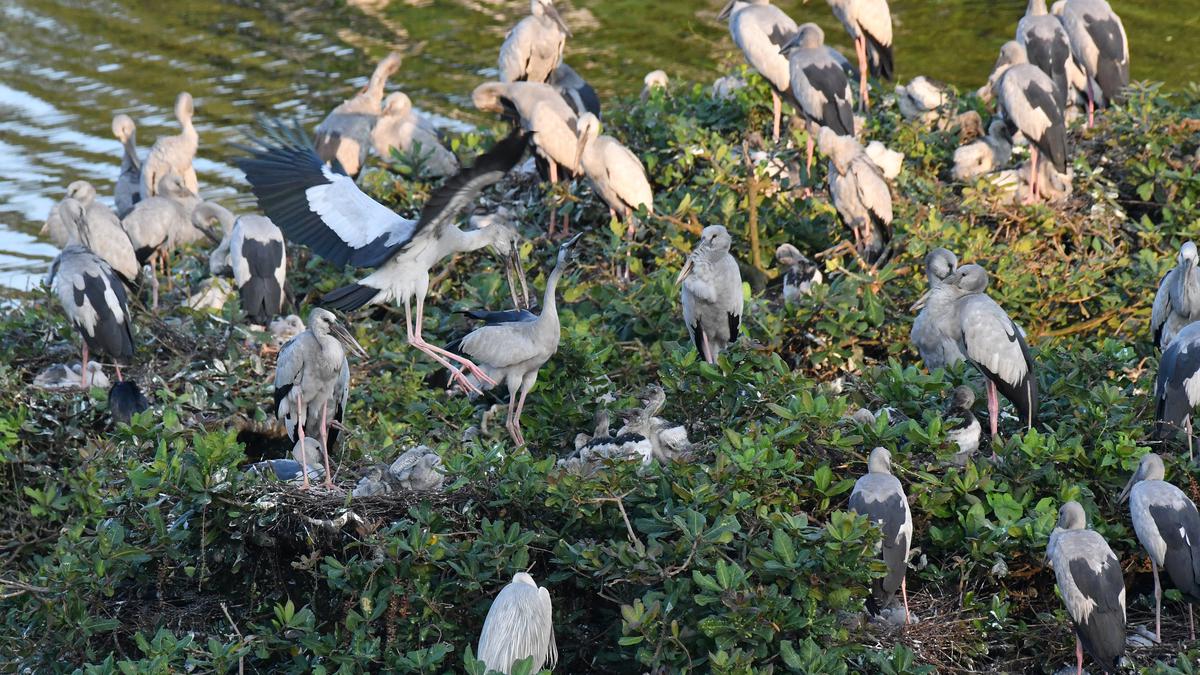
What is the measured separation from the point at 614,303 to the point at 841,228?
1.82m

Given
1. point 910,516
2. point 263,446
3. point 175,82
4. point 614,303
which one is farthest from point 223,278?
point 175,82

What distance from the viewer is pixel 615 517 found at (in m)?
5.21

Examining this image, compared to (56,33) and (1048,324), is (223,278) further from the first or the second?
(56,33)

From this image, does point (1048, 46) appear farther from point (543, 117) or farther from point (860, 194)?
point (543, 117)

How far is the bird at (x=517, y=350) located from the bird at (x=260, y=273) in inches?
102

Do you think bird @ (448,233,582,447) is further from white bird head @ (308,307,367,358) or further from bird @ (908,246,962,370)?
bird @ (908,246,962,370)

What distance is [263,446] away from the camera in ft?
25.7

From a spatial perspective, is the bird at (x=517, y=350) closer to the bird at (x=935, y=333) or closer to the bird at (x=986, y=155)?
the bird at (x=935, y=333)

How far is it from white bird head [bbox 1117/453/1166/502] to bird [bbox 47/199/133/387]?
5.18 metres

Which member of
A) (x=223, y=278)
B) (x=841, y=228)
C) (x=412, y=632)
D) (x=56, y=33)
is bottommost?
(x=56, y=33)

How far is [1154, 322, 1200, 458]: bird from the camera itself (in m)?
5.73

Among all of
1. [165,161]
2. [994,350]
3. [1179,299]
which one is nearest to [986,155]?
[1179,299]

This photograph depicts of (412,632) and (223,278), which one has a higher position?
Answer: (412,632)

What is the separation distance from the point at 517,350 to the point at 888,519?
2.00m
